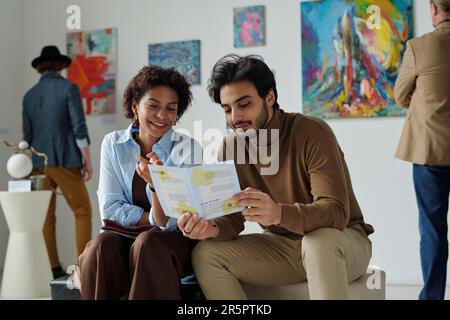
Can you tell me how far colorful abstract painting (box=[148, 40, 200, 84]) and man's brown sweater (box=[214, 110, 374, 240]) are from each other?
2.22 metres

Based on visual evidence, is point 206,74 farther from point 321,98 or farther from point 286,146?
point 286,146

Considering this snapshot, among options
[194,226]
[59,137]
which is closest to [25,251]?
[59,137]

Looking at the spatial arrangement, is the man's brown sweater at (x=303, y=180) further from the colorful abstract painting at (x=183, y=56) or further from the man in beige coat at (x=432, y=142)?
the colorful abstract painting at (x=183, y=56)

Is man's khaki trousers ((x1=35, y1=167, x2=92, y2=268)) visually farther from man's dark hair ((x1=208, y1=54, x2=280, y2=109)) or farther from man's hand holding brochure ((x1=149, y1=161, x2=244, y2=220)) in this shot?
man's hand holding brochure ((x1=149, y1=161, x2=244, y2=220))

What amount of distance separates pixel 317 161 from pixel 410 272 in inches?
87.0

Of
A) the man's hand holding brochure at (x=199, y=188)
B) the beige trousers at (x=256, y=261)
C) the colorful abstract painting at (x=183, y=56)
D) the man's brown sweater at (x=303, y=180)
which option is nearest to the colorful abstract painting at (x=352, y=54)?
the colorful abstract painting at (x=183, y=56)

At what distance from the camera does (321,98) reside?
4.03 metres

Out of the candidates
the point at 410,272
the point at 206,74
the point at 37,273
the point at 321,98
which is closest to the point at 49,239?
the point at 37,273

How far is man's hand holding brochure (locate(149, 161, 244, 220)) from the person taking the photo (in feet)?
5.65

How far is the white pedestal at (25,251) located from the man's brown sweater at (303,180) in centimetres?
191

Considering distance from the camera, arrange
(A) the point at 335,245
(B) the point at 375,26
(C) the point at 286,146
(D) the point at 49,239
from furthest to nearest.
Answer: (D) the point at 49,239, (B) the point at 375,26, (C) the point at 286,146, (A) the point at 335,245

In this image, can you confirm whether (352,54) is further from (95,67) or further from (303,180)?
(303,180)

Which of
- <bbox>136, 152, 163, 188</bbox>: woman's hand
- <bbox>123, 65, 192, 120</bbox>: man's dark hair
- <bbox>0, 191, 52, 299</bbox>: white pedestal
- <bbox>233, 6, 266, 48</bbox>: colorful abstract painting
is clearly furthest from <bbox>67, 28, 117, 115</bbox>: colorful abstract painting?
<bbox>136, 152, 163, 188</bbox>: woman's hand

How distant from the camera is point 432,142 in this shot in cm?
287
